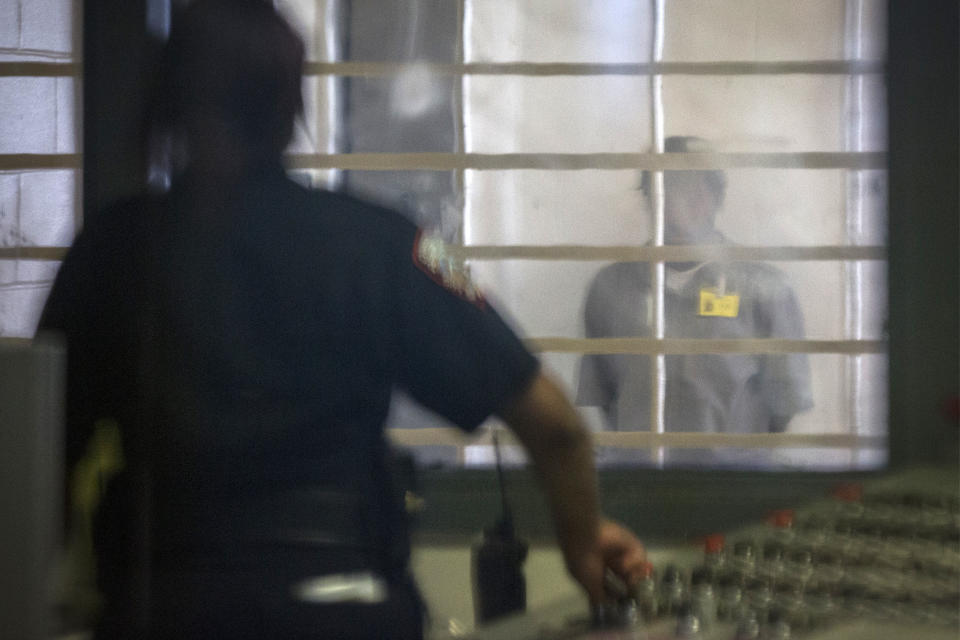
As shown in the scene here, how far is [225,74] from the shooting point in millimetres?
724

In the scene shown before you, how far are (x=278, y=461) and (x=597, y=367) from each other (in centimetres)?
41

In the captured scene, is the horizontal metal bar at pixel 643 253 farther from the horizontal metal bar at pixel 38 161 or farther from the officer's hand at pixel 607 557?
the officer's hand at pixel 607 557

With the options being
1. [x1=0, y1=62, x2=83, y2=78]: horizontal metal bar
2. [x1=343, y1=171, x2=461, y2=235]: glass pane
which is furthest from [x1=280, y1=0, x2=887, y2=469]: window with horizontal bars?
[x1=0, y1=62, x2=83, y2=78]: horizontal metal bar

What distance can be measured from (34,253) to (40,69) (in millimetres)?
171

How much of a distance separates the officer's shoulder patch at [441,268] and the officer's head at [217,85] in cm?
16

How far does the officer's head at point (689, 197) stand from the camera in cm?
93

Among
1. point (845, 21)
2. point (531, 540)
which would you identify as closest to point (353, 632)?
point (531, 540)

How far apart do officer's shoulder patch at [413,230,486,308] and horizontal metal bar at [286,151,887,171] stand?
0.46 ft

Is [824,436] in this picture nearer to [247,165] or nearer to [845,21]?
[845,21]

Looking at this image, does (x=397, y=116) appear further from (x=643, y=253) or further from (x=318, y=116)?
(x=643, y=253)

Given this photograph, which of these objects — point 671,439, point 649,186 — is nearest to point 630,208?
point 649,186

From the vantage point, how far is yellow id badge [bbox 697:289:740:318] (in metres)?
0.97

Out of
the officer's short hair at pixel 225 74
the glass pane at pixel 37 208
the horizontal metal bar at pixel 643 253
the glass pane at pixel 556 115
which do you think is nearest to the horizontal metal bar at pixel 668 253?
the horizontal metal bar at pixel 643 253

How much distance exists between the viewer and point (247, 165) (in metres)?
0.73
